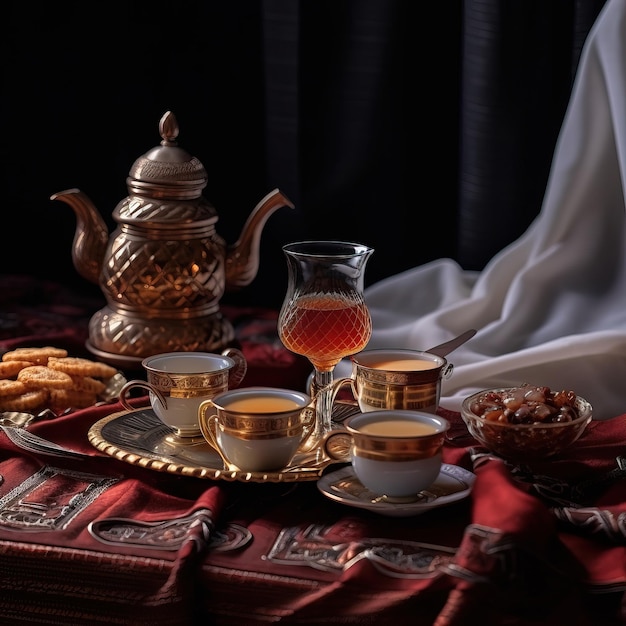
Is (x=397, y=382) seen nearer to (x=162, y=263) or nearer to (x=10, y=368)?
(x=162, y=263)

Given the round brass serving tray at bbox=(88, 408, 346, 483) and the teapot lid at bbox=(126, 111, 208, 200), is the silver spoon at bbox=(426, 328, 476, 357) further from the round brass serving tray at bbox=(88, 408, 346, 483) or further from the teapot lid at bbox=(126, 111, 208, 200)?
the teapot lid at bbox=(126, 111, 208, 200)

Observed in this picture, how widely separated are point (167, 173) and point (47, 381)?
35 cm

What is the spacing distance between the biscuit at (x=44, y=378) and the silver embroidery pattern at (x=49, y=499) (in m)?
0.23

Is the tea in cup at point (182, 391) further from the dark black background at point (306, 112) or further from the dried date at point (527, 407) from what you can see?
the dark black background at point (306, 112)

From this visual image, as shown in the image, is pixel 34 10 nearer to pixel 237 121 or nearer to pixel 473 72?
pixel 237 121

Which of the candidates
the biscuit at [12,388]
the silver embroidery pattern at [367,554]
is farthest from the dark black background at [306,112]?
the silver embroidery pattern at [367,554]

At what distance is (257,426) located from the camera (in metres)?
1.12

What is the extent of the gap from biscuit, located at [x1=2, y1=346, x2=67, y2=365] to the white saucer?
607mm

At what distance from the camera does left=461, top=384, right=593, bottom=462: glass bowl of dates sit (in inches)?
47.9

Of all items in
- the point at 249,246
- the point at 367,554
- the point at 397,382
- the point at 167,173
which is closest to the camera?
the point at 367,554

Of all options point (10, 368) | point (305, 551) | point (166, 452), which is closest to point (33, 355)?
point (10, 368)

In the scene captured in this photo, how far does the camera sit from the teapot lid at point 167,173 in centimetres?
157

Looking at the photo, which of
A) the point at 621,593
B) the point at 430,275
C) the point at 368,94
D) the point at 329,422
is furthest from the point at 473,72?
the point at 621,593

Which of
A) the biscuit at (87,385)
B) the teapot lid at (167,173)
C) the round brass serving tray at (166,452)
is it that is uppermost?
the teapot lid at (167,173)
